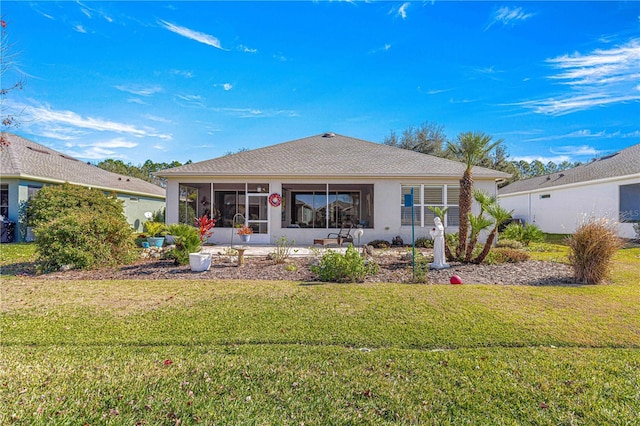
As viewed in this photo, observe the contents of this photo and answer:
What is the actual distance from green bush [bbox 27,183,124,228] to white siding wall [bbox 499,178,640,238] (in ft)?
64.8

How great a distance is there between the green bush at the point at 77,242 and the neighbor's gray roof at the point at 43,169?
891 cm

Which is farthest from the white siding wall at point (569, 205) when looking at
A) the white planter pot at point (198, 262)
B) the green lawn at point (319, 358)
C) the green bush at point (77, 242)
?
the green bush at point (77, 242)

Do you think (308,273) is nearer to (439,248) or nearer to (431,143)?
(439,248)

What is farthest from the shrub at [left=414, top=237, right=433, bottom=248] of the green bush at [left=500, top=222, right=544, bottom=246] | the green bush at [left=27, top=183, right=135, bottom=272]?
the green bush at [left=27, top=183, right=135, bottom=272]

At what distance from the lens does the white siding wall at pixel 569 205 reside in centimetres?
1656

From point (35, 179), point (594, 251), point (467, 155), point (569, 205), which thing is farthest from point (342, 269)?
point (569, 205)

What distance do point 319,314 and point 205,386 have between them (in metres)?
2.20

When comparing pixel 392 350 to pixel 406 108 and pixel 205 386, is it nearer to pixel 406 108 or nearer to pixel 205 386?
pixel 205 386

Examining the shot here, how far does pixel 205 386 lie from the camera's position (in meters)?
2.95

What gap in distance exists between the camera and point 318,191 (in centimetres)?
1579

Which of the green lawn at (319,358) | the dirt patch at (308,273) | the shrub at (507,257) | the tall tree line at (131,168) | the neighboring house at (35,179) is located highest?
the tall tree line at (131,168)

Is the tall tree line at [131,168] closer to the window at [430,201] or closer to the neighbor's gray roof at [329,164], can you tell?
the neighbor's gray roof at [329,164]

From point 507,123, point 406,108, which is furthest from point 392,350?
point 507,123

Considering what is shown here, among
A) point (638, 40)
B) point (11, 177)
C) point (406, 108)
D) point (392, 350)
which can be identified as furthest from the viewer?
point (406, 108)
